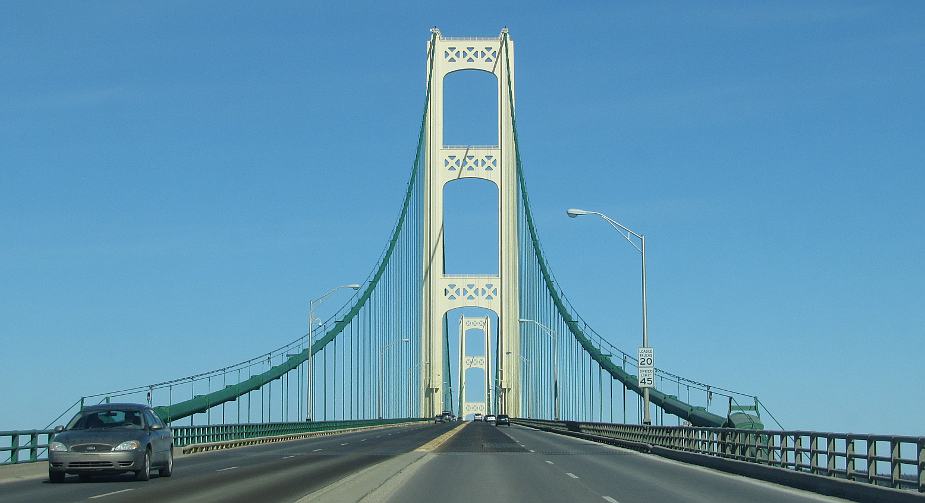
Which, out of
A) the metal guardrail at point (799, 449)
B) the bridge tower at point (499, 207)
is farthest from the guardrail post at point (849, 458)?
the bridge tower at point (499, 207)

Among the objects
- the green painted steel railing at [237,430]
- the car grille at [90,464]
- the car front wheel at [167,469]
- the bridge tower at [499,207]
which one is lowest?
the green painted steel railing at [237,430]

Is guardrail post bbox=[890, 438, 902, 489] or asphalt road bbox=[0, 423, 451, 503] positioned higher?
guardrail post bbox=[890, 438, 902, 489]

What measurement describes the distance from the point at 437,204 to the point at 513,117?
29.3 ft

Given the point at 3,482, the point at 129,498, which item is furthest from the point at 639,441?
the point at 129,498

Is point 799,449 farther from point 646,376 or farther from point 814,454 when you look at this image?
point 646,376

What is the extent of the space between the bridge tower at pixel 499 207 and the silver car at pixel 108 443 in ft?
251

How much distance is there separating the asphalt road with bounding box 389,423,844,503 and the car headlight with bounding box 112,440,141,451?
5378 millimetres

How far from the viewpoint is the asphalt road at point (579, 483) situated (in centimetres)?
2200

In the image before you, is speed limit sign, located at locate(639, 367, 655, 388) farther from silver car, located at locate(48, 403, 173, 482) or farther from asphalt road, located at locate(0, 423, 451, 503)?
silver car, located at locate(48, 403, 173, 482)

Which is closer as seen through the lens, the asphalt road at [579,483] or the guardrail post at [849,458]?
the asphalt road at [579,483]

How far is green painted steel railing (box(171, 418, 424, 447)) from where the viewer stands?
4949 cm

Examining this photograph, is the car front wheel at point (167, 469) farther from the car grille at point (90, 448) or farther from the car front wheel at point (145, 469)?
the car grille at point (90, 448)

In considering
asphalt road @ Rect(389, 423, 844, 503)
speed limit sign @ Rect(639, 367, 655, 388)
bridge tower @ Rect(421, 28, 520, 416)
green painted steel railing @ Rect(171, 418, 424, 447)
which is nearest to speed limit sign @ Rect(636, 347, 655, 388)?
speed limit sign @ Rect(639, 367, 655, 388)

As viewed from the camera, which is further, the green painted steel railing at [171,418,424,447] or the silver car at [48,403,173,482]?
the green painted steel railing at [171,418,424,447]
